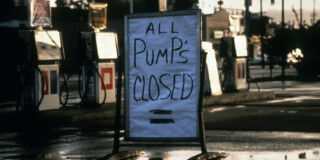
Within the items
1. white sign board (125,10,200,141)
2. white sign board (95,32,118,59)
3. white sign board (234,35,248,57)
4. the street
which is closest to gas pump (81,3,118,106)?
white sign board (95,32,118,59)

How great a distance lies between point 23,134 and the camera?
11883mm

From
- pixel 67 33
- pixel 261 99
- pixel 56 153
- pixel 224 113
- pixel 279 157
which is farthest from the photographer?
pixel 67 33

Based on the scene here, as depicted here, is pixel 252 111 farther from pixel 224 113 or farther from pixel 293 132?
pixel 293 132

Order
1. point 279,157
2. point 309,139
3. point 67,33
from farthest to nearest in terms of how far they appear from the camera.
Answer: point 67,33
point 309,139
point 279,157

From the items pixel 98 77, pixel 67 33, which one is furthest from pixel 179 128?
pixel 67 33

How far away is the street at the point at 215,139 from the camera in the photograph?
8906 millimetres

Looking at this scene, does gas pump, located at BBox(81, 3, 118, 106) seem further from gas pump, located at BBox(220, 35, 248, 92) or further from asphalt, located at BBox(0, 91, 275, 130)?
gas pump, located at BBox(220, 35, 248, 92)

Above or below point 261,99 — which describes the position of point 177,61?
above

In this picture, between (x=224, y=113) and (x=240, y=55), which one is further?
(x=240, y=55)

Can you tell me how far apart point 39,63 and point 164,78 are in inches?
269

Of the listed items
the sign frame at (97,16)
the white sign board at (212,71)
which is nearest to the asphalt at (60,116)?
the sign frame at (97,16)

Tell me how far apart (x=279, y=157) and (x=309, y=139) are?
6.36ft

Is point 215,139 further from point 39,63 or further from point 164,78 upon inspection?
point 39,63

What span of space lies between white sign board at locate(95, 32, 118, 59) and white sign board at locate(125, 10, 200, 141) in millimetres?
7308
